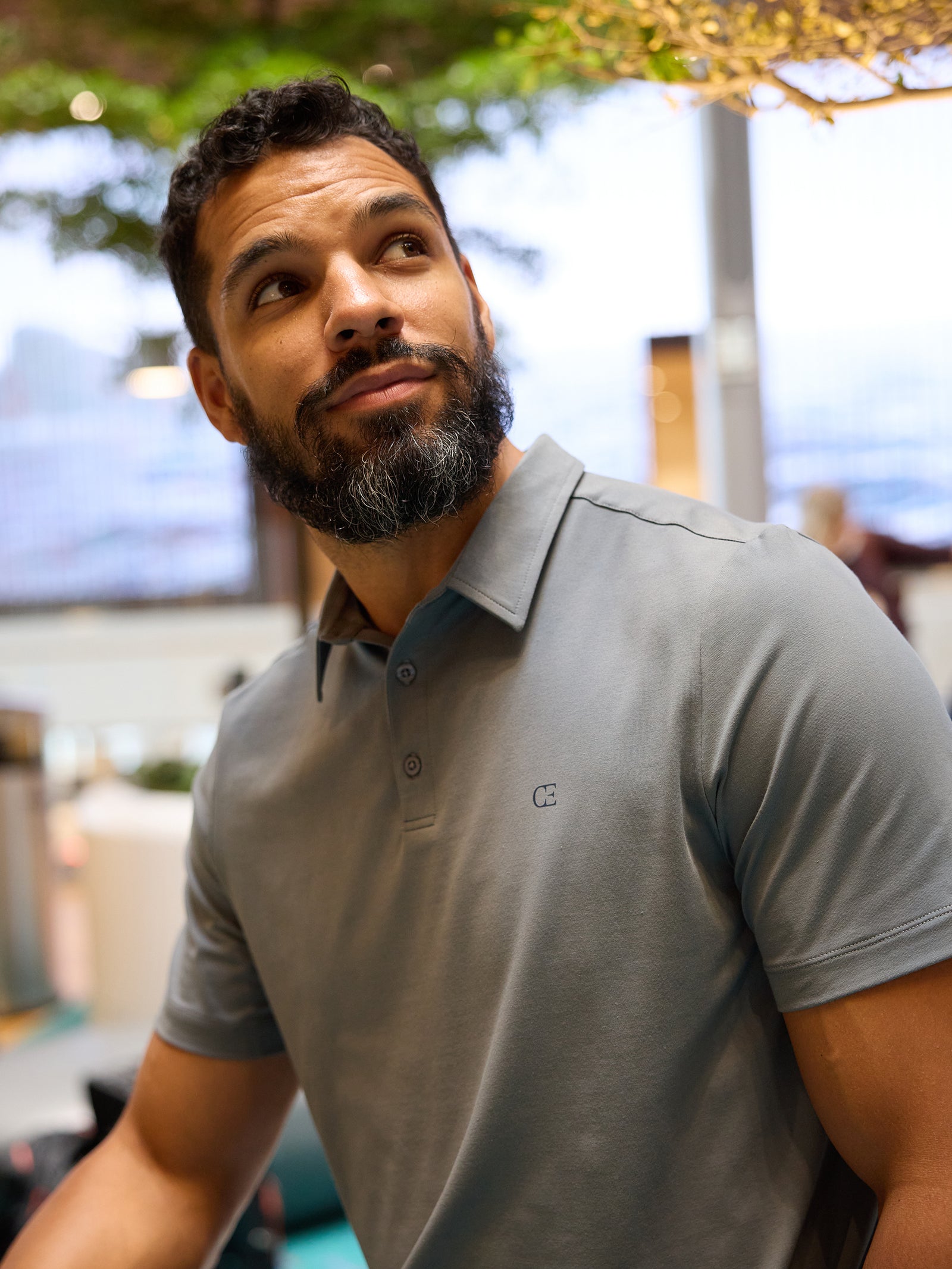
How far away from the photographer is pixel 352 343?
3.53 ft

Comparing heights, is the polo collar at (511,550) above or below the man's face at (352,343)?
below

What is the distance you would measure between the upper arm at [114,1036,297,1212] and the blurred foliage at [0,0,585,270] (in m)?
3.46

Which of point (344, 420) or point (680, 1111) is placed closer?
point (680, 1111)

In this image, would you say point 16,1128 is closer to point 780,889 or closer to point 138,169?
point 780,889

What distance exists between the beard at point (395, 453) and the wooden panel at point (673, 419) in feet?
8.94

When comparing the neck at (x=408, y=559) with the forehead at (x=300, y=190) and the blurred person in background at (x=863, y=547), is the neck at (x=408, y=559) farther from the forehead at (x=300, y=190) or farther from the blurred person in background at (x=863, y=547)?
the blurred person in background at (x=863, y=547)

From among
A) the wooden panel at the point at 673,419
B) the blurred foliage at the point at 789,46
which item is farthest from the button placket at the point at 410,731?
the wooden panel at the point at 673,419

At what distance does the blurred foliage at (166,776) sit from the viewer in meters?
4.86

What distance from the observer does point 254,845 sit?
120 cm

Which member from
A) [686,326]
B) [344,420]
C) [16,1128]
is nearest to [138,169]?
[686,326]

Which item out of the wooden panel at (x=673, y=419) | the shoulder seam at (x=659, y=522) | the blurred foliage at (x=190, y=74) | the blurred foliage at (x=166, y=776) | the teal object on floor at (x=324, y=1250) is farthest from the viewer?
the blurred foliage at (x=166, y=776)

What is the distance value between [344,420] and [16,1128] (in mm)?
1615

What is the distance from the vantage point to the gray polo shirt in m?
0.89

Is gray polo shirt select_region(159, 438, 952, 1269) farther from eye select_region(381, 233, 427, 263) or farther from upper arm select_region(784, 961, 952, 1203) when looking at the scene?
eye select_region(381, 233, 427, 263)
